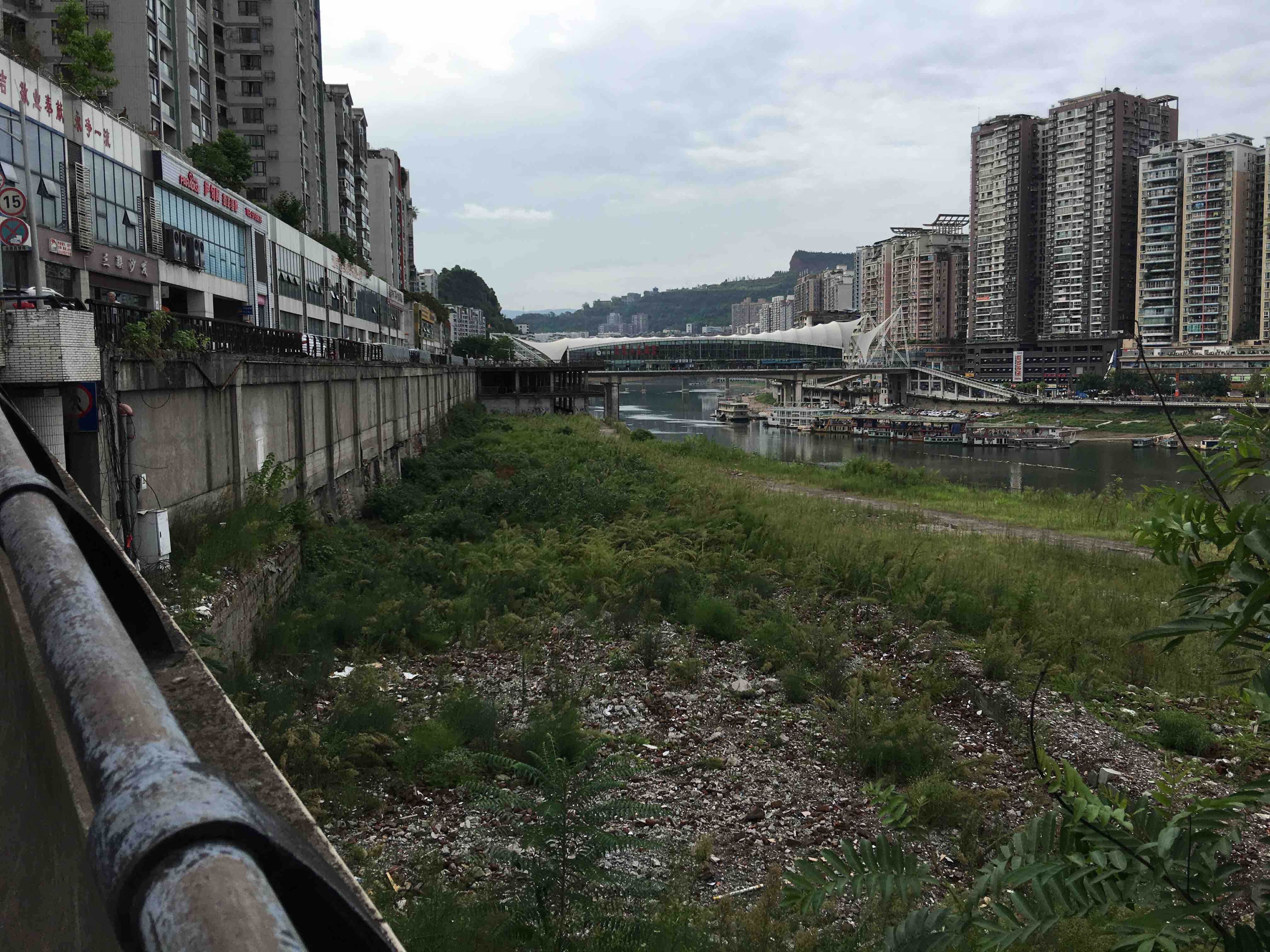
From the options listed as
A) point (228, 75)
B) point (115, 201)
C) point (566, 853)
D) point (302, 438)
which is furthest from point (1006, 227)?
point (566, 853)

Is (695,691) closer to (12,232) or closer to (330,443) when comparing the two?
(12,232)

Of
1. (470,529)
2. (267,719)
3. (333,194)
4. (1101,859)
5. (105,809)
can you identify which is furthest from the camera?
(333,194)

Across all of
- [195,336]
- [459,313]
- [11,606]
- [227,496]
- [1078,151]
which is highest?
[1078,151]

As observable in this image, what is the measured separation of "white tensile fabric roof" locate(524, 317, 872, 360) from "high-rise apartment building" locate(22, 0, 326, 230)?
72.6 metres

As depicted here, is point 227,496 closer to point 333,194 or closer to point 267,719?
point 267,719

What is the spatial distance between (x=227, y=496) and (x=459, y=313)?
7332 inches

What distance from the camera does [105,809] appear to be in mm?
1063

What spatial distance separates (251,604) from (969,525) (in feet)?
66.5

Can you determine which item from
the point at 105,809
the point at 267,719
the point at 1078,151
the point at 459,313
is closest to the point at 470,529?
the point at 267,719

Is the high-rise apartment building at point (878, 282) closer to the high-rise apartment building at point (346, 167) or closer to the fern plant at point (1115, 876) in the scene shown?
the high-rise apartment building at point (346, 167)

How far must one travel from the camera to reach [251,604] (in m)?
11.2

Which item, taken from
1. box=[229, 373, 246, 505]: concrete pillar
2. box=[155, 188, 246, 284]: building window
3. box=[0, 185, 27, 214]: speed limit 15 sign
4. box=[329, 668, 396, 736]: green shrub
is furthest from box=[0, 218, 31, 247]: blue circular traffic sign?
box=[155, 188, 246, 284]: building window

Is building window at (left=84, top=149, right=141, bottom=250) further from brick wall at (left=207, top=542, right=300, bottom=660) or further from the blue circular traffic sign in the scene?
brick wall at (left=207, top=542, right=300, bottom=660)

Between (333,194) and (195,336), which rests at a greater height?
(333,194)
